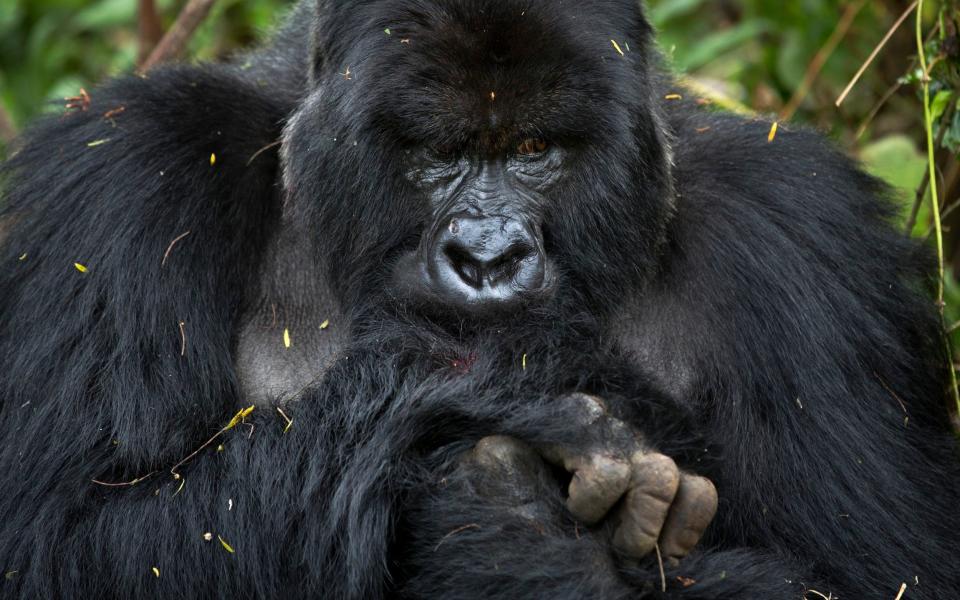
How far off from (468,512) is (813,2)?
468 centimetres

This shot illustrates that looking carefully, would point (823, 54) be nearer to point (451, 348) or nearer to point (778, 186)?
point (778, 186)

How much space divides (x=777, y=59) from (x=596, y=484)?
4.43 meters

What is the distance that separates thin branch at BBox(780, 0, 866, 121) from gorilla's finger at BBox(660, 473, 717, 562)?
379 centimetres

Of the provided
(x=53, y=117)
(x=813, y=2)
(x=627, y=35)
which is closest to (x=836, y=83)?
(x=813, y=2)

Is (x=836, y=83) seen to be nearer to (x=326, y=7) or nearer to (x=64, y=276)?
(x=326, y=7)

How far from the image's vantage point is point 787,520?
391cm

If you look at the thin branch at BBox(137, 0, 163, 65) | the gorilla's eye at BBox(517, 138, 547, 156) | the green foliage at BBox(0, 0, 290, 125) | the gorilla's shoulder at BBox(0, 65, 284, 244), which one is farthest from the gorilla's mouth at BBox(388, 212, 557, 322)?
the green foliage at BBox(0, 0, 290, 125)

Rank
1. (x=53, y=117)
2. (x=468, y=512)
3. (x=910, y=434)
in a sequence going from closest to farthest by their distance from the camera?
(x=468, y=512) → (x=910, y=434) → (x=53, y=117)

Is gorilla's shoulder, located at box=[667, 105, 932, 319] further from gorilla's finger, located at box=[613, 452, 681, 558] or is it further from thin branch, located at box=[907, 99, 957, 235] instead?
gorilla's finger, located at box=[613, 452, 681, 558]

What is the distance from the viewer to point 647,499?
3330 millimetres

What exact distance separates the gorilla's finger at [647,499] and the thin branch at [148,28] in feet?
13.8

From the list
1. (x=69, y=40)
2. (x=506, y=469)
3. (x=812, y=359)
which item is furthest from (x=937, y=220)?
(x=69, y=40)

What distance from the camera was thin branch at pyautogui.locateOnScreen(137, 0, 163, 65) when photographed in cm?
659

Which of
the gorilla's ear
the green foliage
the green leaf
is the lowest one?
the green foliage
